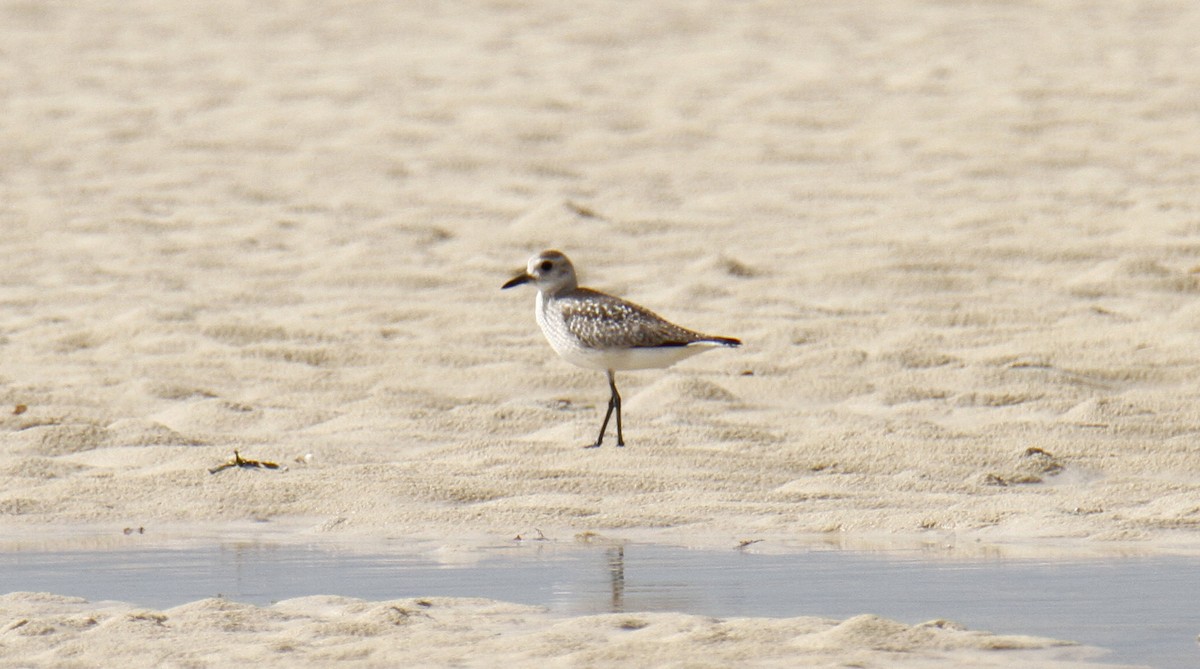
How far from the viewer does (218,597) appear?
5.30 metres

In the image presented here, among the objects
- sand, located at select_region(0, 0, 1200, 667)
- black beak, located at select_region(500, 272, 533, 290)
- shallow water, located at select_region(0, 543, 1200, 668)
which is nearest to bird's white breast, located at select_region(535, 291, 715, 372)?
sand, located at select_region(0, 0, 1200, 667)

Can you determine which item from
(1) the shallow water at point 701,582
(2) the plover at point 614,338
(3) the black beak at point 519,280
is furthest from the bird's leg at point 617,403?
(1) the shallow water at point 701,582

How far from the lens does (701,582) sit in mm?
5438

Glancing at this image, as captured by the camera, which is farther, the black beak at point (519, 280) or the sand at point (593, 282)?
the black beak at point (519, 280)

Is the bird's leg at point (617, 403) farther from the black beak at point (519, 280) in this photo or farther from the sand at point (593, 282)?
the black beak at point (519, 280)

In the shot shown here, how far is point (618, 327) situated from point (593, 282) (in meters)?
2.51

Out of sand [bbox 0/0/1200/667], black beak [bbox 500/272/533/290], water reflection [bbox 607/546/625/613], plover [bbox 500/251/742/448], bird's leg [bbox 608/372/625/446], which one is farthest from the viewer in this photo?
black beak [bbox 500/272/533/290]

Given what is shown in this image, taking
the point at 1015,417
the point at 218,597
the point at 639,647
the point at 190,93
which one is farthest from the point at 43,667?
the point at 190,93

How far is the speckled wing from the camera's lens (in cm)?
787

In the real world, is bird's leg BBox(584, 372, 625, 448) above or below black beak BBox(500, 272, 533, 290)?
below

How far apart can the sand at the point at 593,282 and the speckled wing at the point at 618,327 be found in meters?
0.28

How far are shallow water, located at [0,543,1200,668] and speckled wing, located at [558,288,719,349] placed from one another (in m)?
1.97

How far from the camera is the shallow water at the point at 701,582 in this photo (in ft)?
16.3

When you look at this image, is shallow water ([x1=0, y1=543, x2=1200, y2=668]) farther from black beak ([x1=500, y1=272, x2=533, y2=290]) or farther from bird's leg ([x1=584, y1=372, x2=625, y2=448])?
black beak ([x1=500, y1=272, x2=533, y2=290])
